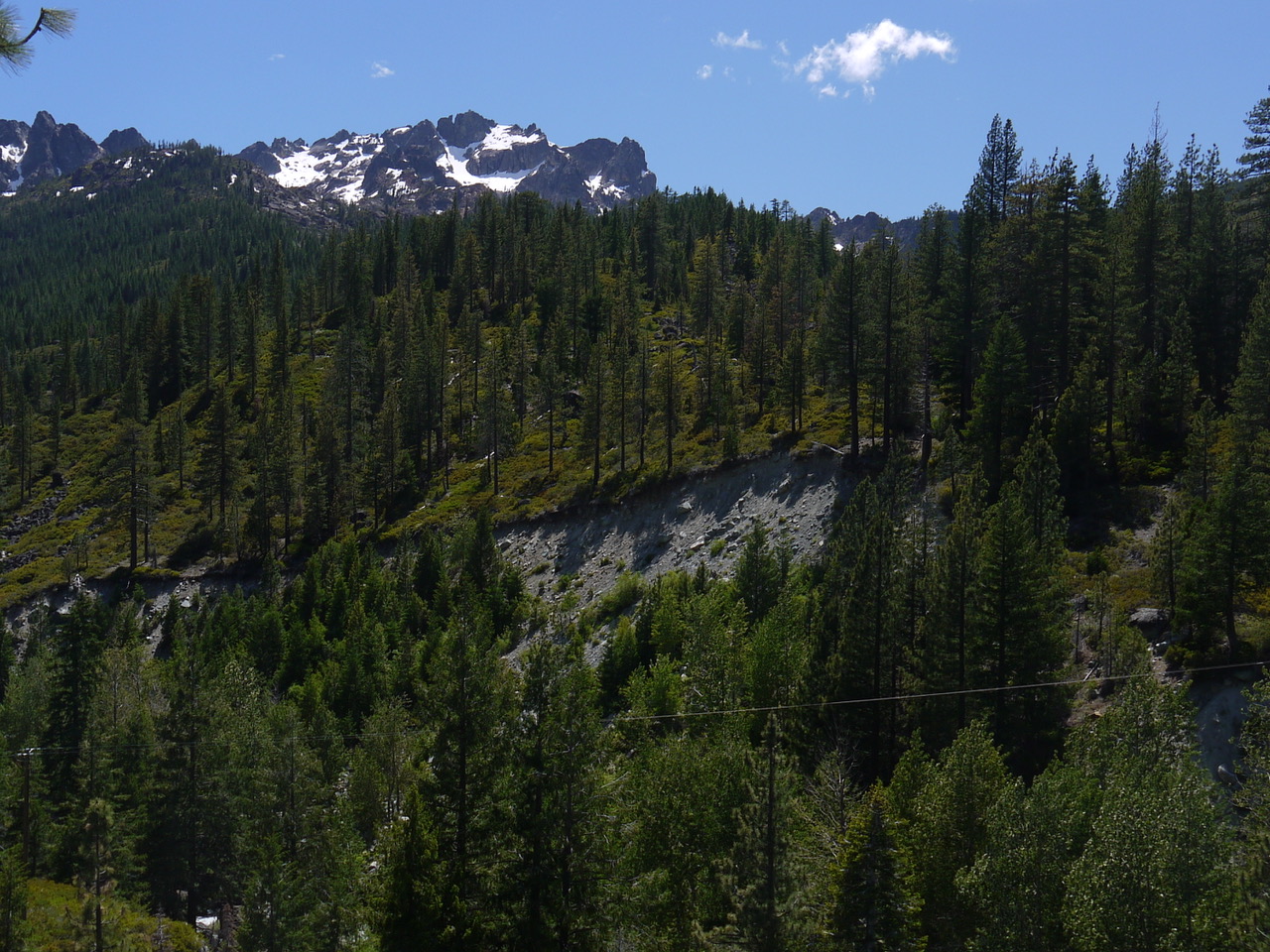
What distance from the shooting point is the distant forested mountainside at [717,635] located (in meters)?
21.8

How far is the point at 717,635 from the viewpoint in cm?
3762

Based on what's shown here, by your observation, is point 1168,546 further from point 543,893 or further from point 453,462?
point 453,462

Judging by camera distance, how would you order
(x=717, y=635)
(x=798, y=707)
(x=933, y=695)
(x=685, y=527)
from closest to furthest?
(x=933, y=695)
(x=798, y=707)
(x=717, y=635)
(x=685, y=527)

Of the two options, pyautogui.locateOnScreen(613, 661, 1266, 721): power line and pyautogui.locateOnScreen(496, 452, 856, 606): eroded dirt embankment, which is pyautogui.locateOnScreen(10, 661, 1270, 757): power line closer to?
pyautogui.locateOnScreen(613, 661, 1266, 721): power line

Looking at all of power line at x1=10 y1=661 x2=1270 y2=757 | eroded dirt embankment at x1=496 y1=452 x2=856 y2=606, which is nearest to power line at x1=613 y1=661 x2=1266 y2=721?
power line at x1=10 y1=661 x2=1270 y2=757

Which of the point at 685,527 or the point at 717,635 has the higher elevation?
the point at 685,527

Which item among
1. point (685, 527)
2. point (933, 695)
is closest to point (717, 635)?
point (933, 695)

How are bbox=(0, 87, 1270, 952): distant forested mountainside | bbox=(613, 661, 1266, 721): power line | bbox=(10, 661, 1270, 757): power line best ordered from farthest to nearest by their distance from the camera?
1. bbox=(10, 661, 1270, 757): power line
2. bbox=(613, 661, 1266, 721): power line
3. bbox=(0, 87, 1270, 952): distant forested mountainside

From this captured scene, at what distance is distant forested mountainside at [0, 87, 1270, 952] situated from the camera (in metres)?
21.8

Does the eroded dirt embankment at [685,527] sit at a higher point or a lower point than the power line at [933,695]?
higher

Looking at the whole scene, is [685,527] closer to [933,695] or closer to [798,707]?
[798,707]

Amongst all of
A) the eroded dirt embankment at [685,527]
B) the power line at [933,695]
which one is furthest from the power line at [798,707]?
the eroded dirt embankment at [685,527]

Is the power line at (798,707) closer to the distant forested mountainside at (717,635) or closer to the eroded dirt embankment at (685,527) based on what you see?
the distant forested mountainside at (717,635)

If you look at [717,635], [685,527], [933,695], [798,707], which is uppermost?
[685,527]
